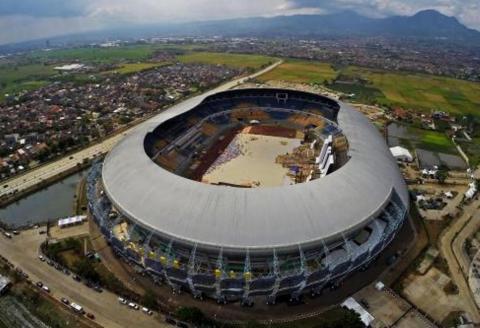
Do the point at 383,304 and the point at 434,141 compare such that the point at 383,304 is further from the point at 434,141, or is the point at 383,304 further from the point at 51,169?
the point at 51,169

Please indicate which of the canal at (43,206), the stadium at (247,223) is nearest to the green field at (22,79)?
the canal at (43,206)

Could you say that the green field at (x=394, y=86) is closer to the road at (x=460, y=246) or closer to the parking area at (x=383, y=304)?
the road at (x=460, y=246)

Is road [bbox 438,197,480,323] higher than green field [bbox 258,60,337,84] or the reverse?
Result: higher

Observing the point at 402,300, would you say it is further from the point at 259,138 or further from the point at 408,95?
the point at 408,95

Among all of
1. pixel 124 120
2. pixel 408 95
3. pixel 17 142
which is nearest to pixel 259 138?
pixel 124 120

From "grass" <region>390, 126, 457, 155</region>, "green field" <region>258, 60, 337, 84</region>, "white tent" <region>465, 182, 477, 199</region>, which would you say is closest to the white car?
"white tent" <region>465, 182, 477, 199</region>

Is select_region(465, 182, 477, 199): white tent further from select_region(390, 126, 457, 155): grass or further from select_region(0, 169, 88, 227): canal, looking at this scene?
select_region(0, 169, 88, 227): canal
